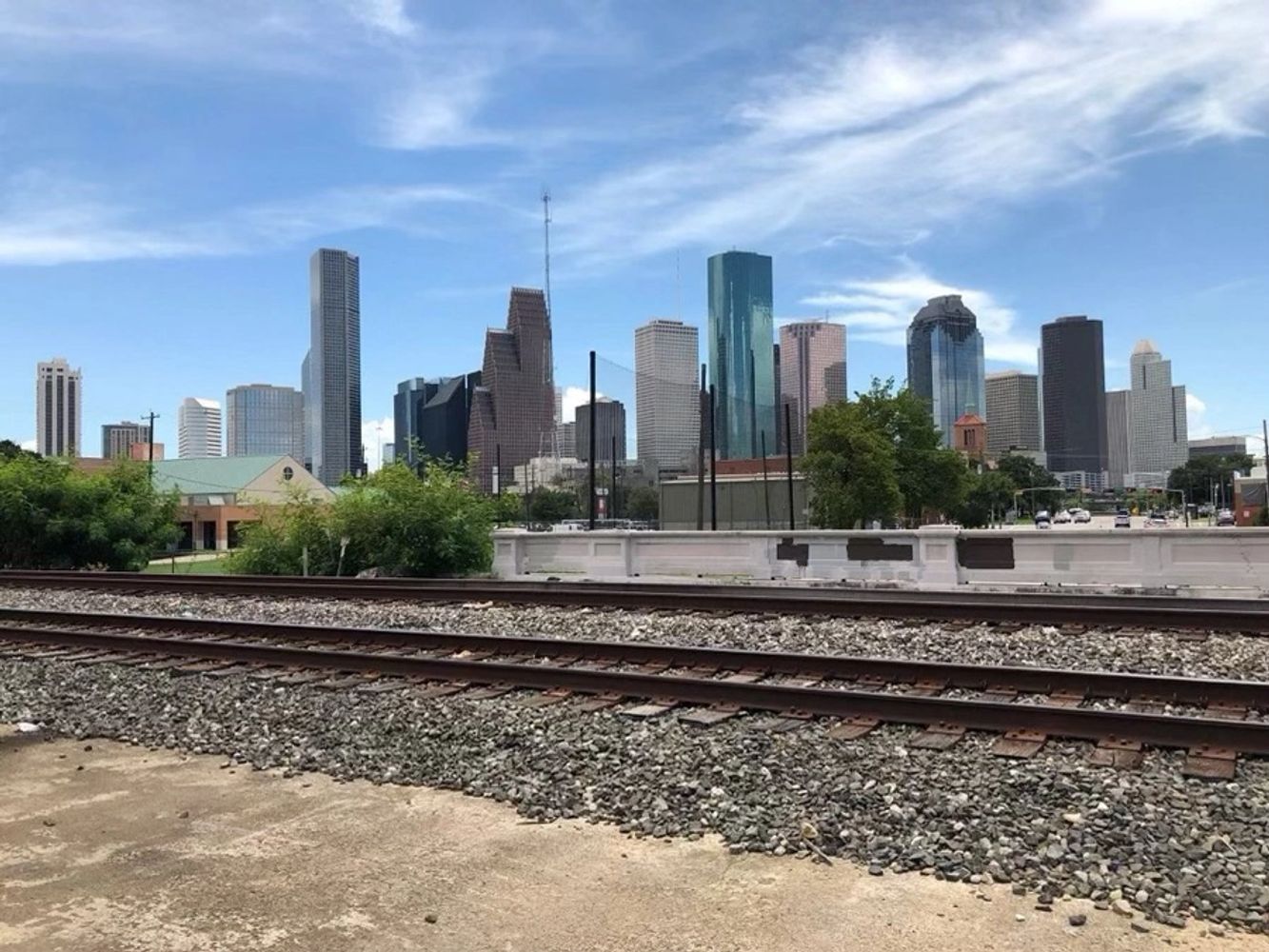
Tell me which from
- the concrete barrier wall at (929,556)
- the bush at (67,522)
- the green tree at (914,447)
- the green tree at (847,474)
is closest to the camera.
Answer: the concrete barrier wall at (929,556)

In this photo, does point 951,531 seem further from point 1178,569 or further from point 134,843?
point 134,843

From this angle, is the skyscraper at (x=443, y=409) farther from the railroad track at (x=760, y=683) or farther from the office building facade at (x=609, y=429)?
the railroad track at (x=760, y=683)

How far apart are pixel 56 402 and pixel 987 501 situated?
564 ft

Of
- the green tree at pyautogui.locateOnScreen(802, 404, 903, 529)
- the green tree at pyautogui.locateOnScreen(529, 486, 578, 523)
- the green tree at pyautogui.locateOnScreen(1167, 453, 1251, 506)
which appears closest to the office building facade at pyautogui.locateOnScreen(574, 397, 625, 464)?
the green tree at pyautogui.locateOnScreen(802, 404, 903, 529)

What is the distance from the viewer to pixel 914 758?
6.33m

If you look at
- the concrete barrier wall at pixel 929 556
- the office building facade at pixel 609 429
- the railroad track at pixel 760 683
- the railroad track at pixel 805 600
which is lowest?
the railroad track at pixel 760 683

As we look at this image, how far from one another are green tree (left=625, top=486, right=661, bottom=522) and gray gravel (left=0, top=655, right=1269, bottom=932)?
72457mm

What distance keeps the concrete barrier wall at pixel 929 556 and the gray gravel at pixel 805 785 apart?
36.4 feet

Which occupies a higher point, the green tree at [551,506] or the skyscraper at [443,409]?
the skyscraper at [443,409]

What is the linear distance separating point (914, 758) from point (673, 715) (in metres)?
2.01

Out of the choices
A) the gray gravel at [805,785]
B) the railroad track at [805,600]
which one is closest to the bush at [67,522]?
the railroad track at [805,600]

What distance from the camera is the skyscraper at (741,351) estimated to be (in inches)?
2862

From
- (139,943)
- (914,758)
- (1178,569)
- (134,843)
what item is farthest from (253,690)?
(1178,569)

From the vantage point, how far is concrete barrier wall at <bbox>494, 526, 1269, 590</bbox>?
1594cm
